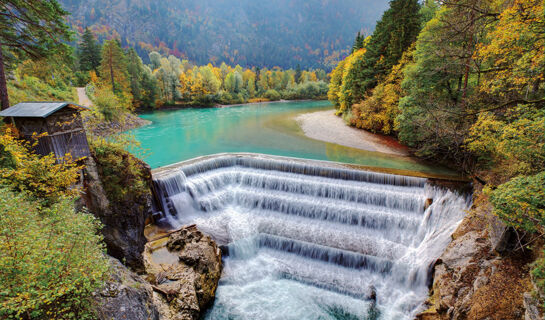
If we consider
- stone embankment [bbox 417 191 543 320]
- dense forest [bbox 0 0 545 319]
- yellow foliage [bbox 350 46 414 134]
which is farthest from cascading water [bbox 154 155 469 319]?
yellow foliage [bbox 350 46 414 134]

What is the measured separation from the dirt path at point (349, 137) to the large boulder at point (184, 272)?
16.0 metres

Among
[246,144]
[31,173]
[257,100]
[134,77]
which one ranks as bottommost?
[246,144]

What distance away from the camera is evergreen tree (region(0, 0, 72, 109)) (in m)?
9.21

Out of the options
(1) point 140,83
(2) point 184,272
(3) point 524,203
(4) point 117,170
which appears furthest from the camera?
(1) point 140,83

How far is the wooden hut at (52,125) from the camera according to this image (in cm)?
811

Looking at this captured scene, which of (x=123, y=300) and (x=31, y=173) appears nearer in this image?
(x=123, y=300)

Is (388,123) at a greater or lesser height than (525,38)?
lesser

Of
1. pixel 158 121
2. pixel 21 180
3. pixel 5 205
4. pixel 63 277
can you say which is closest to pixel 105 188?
pixel 21 180

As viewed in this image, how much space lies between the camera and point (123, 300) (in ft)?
19.2

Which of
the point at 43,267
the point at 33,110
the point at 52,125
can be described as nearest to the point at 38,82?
the point at 33,110

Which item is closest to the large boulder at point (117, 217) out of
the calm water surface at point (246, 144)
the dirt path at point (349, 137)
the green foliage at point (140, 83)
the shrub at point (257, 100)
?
the calm water surface at point (246, 144)

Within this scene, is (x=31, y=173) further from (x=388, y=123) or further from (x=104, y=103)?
(x=388, y=123)

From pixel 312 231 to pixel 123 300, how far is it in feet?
28.4

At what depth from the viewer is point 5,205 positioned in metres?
4.52
